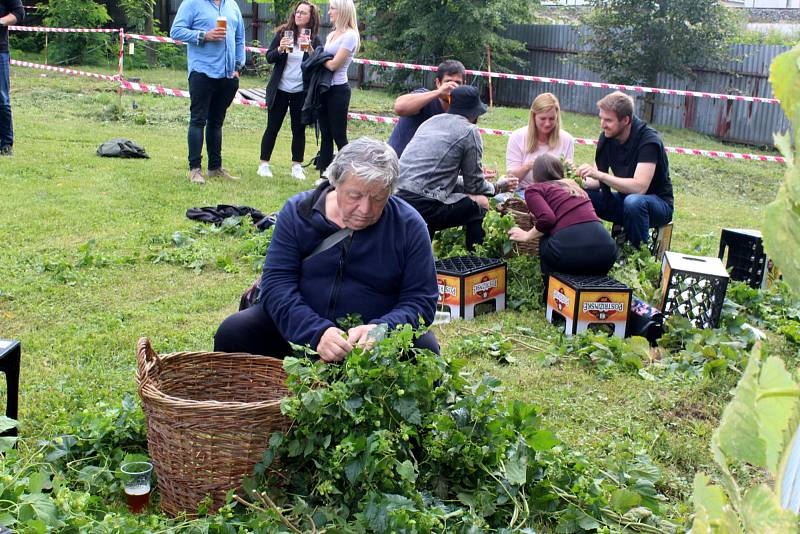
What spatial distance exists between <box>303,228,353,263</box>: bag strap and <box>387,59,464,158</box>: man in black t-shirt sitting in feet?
10.6

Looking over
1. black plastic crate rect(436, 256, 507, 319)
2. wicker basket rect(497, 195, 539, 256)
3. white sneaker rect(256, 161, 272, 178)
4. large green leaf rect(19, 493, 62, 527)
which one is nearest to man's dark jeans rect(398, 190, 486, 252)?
wicker basket rect(497, 195, 539, 256)

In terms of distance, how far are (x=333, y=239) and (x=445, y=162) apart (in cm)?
271

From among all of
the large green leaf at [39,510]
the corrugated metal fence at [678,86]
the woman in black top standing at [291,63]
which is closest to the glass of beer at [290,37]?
the woman in black top standing at [291,63]

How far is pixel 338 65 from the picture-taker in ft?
26.8

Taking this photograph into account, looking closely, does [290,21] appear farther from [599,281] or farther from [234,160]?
[599,281]

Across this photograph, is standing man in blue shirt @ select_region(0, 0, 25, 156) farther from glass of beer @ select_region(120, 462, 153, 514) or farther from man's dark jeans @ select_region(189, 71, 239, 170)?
glass of beer @ select_region(120, 462, 153, 514)

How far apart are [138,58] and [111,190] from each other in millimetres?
14349

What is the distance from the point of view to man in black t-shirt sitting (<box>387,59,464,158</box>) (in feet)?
21.2

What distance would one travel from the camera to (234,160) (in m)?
10.0

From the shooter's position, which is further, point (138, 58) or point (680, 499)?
point (138, 58)

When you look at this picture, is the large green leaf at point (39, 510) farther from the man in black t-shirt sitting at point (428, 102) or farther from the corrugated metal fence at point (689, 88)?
the corrugated metal fence at point (689, 88)

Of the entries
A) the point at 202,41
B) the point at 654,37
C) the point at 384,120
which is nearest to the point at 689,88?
the point at 654,37

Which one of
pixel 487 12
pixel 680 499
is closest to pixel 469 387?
pixel 680 499

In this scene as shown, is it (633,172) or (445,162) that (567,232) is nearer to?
(445,162)
